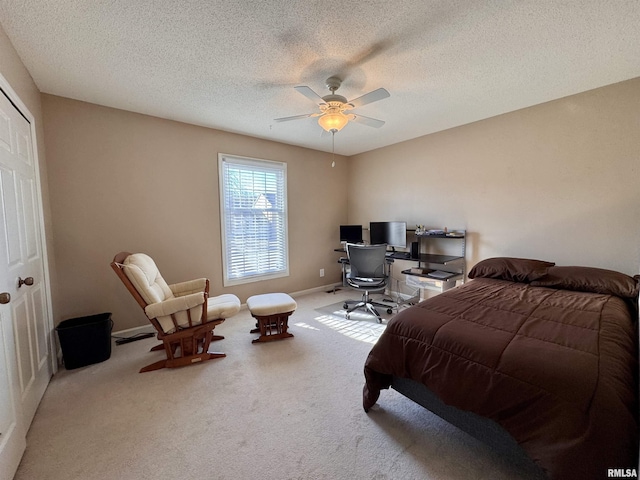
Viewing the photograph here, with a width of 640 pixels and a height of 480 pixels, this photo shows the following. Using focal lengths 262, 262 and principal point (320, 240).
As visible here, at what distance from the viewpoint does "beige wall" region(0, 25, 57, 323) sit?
1735 mm

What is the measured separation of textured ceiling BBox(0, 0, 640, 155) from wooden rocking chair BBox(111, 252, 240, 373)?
63.8 inches

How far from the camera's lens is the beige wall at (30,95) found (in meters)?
1.74

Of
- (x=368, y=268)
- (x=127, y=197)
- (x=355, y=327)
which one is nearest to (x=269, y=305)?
(x=355, y=327)

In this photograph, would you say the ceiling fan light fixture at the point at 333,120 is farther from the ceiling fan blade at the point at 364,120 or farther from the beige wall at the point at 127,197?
the beige wall at the point at 127,197

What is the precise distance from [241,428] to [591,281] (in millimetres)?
3075

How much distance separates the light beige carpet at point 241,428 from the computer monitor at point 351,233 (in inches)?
97.0

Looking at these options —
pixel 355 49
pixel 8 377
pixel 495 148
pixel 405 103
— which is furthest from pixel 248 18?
pixel 495 148

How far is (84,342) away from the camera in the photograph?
2410 millimetres

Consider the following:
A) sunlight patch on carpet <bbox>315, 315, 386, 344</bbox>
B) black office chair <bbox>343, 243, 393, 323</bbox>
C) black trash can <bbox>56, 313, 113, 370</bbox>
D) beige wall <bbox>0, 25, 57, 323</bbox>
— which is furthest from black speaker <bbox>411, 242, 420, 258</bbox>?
beige wall <bbox>0, 25, 57, 323</bbox>

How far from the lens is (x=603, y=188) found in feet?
Result: 8.51

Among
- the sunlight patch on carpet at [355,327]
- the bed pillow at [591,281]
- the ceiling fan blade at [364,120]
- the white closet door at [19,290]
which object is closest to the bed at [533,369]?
the bed pillow at [591,281]

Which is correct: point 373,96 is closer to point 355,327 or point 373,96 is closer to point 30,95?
point 355,327

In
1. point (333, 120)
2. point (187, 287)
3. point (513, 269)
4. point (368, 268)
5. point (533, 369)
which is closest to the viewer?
point (533, 369)

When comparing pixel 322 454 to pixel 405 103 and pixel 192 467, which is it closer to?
pixel 192 467
